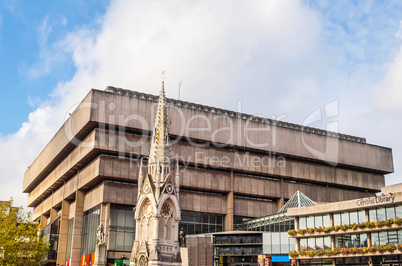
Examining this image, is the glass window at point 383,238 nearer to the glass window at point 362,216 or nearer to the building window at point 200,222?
the glass window at point 362,216

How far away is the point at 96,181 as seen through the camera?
90875mm

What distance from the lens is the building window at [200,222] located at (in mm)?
92312

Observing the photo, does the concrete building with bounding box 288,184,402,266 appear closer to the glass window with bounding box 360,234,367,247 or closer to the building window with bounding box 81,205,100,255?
the glass window with bounding box 360,234,367,247

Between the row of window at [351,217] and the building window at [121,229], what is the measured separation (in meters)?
31.6

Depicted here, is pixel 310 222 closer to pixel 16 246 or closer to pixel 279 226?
pixel 279 226

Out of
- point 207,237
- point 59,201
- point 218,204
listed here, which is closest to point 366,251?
point 207,237

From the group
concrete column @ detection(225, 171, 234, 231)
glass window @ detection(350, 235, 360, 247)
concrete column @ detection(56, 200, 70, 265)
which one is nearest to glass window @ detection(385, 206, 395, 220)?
glass window @ detection(350, 235, 360, 247)

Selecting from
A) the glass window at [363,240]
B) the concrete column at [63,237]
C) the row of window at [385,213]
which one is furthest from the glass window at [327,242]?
the concrete column at [63,237]

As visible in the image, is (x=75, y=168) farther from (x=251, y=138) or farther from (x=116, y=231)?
(x=251, y=138)

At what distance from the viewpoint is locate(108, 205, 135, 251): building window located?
85.8 m

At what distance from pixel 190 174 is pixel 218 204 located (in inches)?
343

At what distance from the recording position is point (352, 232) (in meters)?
66.1

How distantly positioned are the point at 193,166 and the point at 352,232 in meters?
36.6

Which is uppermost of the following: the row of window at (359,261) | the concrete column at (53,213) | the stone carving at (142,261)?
the concrete column at (53,213)
